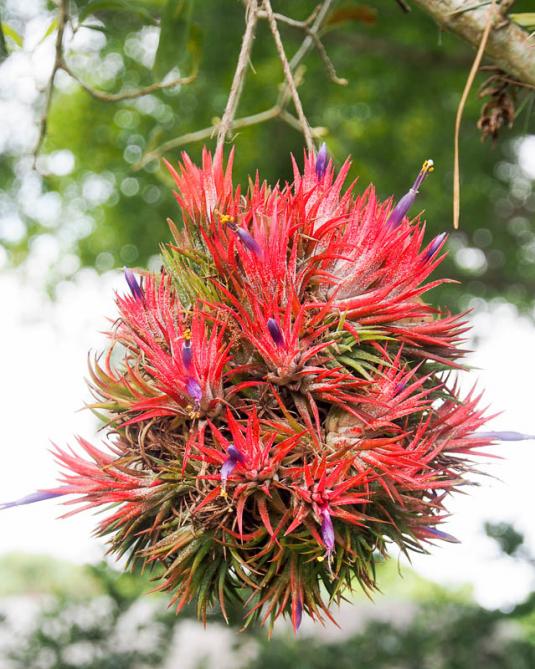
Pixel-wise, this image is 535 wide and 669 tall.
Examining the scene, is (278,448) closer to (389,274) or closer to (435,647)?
(389,274)

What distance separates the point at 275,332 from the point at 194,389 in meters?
0.14

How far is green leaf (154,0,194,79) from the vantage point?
5.90 ft

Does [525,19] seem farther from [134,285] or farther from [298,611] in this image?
[298,611]

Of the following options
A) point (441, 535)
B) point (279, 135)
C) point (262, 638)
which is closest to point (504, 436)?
point (441, 535)

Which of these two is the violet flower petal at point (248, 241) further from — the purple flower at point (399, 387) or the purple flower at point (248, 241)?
the purple flower at point (399, 387)

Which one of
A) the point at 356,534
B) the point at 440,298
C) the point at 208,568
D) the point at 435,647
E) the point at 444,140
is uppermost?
the point at 444,140

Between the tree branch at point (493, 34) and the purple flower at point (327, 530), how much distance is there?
992 mm

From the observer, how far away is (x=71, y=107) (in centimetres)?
744

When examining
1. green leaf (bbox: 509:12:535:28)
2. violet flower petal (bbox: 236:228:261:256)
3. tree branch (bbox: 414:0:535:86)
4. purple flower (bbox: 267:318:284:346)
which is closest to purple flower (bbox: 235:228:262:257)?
violet flower petal (bbox: 236:228:261:256)

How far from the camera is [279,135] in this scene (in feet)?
20.2

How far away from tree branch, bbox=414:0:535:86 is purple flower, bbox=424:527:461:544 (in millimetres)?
906

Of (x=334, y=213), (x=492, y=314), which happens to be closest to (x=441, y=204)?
(x=492, y=314)

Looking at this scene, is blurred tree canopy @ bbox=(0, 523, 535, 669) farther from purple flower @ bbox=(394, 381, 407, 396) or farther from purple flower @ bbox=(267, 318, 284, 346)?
purple flower @ bbox=(267, 318, 284, 346)

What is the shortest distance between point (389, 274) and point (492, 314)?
7722 mm
